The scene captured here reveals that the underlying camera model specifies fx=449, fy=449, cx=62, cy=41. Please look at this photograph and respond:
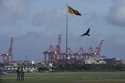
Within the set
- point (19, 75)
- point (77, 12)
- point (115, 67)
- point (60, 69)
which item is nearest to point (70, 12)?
point (77, 12)

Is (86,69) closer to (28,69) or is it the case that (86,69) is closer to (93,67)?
(93,67)

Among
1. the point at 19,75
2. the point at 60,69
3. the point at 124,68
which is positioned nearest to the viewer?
the point at 19,75

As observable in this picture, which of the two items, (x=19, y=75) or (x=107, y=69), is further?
(x=107, y=69)

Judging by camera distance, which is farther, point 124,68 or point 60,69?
point 124,68

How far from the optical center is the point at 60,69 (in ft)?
397

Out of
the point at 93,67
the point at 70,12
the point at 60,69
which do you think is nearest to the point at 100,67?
the point at 93,67

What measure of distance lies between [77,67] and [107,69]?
27.6 ft

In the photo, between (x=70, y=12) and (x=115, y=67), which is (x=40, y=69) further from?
(x=70, y=12)

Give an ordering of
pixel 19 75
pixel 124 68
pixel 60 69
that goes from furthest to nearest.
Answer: pixel 124 68 → pixel 60 69 → pixel 19 75

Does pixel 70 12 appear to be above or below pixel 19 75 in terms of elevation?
above

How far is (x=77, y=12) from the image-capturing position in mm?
61000

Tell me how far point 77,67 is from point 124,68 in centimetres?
1447

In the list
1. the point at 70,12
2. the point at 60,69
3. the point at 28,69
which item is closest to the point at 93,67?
the point at 60,69

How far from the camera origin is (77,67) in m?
126
